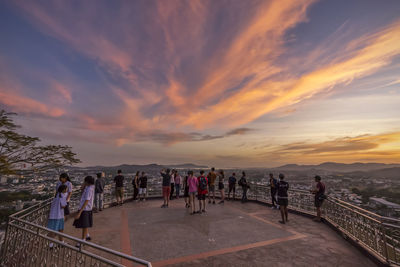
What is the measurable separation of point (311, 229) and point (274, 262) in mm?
3593

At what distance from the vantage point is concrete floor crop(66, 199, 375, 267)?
4746 millimetres

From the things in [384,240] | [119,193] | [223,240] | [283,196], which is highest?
[283,196]

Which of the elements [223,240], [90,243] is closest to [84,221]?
[90,243]

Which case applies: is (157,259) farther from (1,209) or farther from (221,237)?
(1,209)

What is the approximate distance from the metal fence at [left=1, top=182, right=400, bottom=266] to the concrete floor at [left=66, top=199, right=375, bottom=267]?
44 cm

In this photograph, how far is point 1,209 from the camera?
18.4 metres

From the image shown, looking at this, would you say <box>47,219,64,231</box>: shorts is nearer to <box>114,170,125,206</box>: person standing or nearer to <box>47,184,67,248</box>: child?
<box>47,184,67,248</box>: child

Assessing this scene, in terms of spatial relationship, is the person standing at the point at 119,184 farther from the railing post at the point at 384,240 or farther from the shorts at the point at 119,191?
the railing post at the point at 384,240

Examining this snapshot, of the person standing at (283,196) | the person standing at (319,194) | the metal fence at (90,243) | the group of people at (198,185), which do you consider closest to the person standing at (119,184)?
the group of people at (198,185)

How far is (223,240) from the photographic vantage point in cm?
594

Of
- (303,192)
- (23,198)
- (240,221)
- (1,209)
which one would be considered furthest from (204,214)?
(1,209)

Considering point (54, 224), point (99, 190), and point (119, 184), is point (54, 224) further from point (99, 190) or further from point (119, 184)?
point (119, 184)

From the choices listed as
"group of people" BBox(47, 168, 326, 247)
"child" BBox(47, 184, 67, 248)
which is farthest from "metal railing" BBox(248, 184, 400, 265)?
"child" BBox(47, 184, 67, 248)

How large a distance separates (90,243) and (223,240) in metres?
4.33
